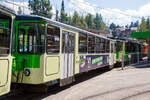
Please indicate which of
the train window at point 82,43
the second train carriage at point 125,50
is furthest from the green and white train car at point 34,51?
the second train carriage at point 125,50

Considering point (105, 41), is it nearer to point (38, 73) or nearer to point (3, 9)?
point (38, 73)

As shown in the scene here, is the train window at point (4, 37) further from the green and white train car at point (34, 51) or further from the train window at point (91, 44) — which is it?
the train window at point (91, 44)

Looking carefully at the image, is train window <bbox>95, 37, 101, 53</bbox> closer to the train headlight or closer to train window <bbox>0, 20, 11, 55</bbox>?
the train headlight

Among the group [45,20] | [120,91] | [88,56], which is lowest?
[120,91]

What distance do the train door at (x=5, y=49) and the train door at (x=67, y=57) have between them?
307 centimetres

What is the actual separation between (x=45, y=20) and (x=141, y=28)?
10158cm

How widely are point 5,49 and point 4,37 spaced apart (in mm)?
337

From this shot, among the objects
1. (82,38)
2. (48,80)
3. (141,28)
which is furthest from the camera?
(141,28)

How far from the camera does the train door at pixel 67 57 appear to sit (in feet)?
27.8

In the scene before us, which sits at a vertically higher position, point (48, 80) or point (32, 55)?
point (32, 55)

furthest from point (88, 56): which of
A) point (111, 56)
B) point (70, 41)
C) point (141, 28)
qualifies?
point (141, 28)

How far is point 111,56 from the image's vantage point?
18406 millimetres

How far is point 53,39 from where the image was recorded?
770 centimetres

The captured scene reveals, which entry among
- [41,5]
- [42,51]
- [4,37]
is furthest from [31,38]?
[41,5]
